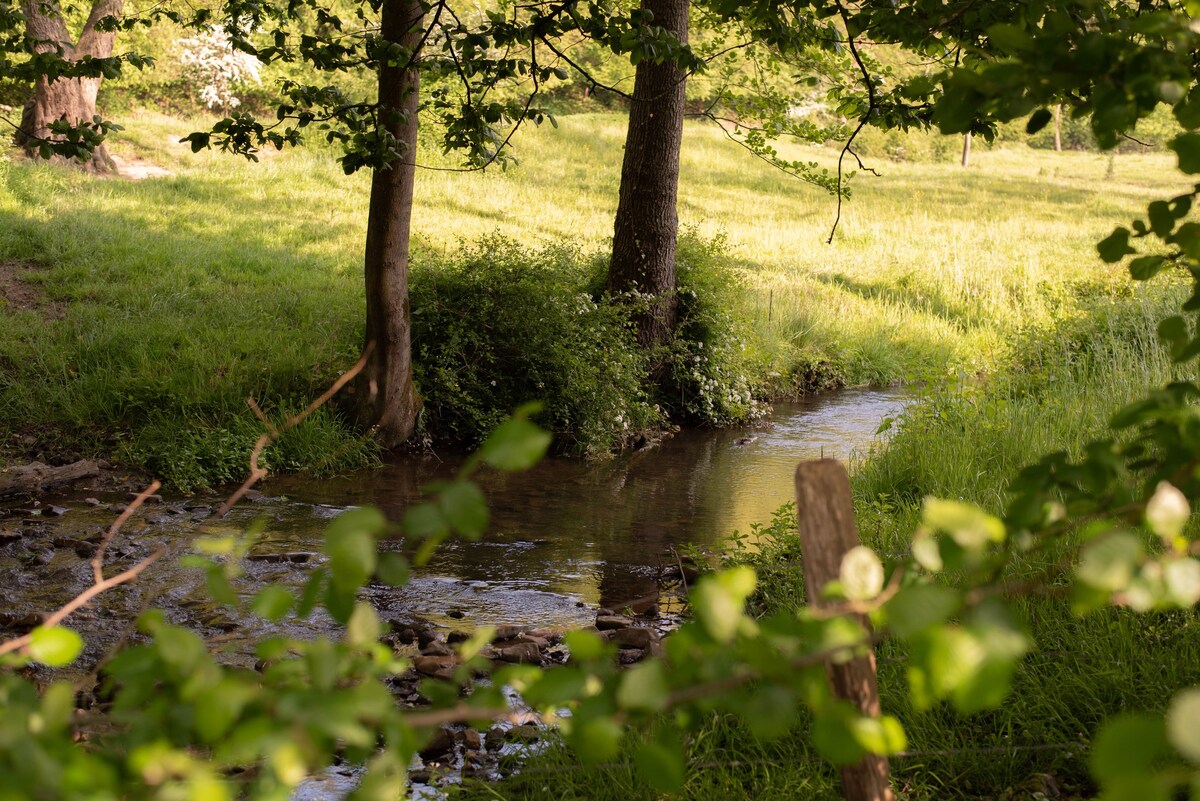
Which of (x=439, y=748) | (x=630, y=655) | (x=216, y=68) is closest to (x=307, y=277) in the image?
(x=630, y=655)

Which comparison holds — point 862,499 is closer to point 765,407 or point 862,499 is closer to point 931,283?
point 765,407

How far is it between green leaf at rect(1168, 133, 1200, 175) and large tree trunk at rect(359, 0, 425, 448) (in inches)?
264

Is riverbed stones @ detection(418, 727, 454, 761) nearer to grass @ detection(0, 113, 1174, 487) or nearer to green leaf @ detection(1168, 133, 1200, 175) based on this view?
green leaf @ detection(1168, 133, 1200, 175)

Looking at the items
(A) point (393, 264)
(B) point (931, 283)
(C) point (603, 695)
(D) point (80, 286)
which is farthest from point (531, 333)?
(B) point (931, 283)

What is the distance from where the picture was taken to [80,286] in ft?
38.0

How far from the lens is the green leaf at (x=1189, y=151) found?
1822 millimetres

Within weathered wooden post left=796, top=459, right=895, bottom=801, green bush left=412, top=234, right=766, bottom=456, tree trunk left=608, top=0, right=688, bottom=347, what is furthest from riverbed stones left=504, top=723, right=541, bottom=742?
tree trunk left=608, top=0, right=688, bottom=347

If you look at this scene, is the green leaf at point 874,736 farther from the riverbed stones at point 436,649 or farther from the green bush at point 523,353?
the green bush at point 523,353

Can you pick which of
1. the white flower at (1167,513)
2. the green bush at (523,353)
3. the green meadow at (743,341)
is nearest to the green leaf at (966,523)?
the white flower at (1167,513)

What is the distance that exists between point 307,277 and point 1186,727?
1344 centimetres

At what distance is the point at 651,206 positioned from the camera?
1101cm

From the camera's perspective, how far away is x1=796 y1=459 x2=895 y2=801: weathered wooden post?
2.46 metres

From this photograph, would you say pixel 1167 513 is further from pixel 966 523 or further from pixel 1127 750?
pixel 1127 750

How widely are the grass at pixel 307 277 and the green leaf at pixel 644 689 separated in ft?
23.0
